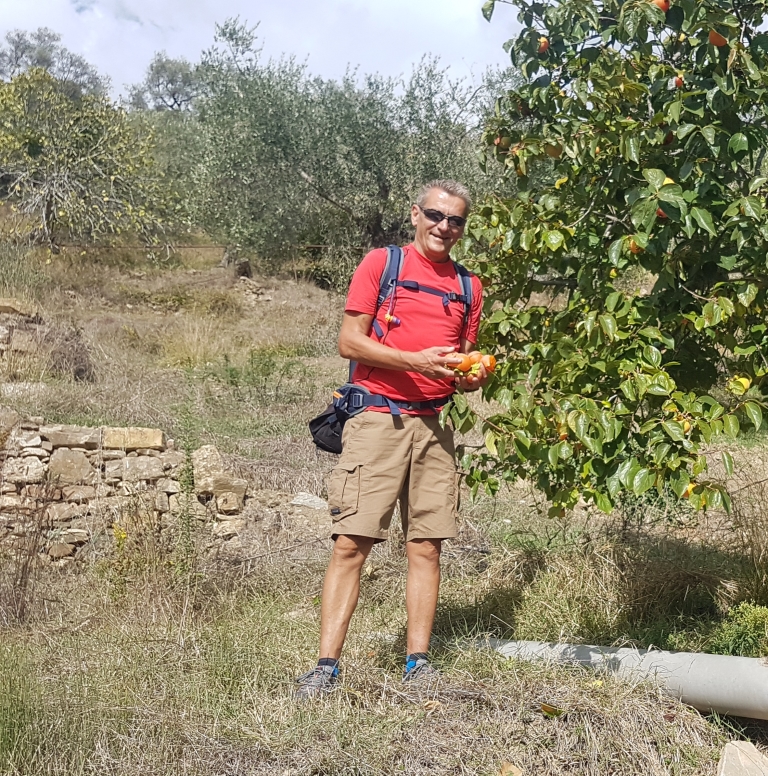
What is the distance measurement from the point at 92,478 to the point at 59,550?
588 millimetres

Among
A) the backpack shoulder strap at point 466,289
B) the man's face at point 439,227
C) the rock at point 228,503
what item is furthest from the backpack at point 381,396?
the rock at point 228,503

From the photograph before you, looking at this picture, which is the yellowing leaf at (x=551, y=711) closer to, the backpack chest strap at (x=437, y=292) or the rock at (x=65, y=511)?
the backpack chest strap at (x=437, y=292)

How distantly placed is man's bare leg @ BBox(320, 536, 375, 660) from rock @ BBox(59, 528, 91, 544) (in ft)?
9.84

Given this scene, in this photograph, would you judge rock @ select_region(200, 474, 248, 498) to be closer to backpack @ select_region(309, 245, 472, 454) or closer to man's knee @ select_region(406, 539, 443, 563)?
backpack @ select_region(309, 245, 472, 454)

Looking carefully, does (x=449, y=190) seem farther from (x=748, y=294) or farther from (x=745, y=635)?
(x=745, y=635)

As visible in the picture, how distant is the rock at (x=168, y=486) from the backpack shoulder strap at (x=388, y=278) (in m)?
3.26

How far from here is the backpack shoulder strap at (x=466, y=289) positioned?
10.9 ft

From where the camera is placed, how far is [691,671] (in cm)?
312

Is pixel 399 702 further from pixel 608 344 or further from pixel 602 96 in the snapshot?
pixel 602 96

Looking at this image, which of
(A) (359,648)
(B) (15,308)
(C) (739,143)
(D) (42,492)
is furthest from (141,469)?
(B) (15,308)

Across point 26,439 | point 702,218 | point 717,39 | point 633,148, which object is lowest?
Result: point 26,439

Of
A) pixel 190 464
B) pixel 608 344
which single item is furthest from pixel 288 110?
pixel 608 344

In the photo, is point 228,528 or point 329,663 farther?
point 228,528

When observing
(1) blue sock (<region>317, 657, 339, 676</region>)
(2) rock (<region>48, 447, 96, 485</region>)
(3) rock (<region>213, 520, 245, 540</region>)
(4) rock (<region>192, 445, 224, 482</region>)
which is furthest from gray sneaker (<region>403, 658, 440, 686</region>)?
(2) rock (<region>48, 447, 96, 485</region>)
